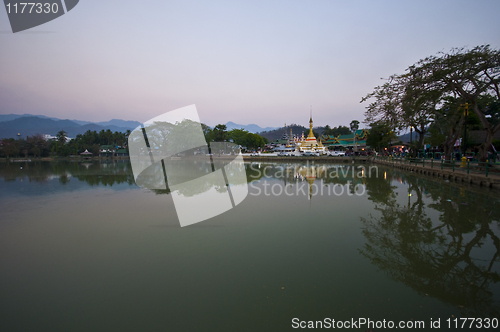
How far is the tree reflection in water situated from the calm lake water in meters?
0.03

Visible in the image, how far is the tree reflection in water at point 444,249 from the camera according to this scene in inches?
134

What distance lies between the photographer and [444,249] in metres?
4.84

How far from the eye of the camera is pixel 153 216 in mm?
7348

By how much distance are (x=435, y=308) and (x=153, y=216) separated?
6.71m

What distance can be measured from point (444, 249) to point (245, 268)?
395 centimetres

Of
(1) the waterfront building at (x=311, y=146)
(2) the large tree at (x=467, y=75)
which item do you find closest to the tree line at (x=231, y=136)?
(1) the waterfront building at (x=311, y=146)

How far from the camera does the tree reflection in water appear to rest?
3400 millimetres

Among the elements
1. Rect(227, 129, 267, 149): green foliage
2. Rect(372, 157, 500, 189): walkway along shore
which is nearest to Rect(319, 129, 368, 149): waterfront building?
Rect(227, 129, 267, 149): green foliage

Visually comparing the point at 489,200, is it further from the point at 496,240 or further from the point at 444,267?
the point at 444,267

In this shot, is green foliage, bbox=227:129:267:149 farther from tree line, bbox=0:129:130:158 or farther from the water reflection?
the water reflection

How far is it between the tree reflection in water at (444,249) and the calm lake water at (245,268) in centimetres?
3

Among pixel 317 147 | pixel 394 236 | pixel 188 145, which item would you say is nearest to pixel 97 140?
pixel 188 145

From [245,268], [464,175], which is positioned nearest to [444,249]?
[245,268]

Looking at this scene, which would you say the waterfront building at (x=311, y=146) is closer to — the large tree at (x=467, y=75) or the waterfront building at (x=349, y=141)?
the waterfront building at (x=349, y=141)
